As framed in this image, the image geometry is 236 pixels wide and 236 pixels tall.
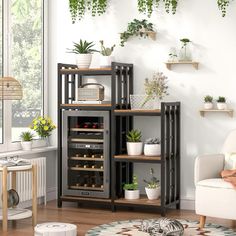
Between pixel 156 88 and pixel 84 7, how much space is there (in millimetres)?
1306

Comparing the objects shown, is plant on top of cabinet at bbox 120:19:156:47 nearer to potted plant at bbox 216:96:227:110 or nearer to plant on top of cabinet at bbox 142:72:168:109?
plant on top of cabinet at bbox 142:72:168:109

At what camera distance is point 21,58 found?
6688 mm

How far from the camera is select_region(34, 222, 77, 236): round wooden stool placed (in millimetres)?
4941

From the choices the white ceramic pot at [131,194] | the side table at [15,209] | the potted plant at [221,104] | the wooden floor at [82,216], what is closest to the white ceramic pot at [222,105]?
the potted plant at [221,104]

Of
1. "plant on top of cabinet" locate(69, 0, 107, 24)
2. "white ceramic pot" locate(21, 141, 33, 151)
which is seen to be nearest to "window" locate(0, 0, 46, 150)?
"white ceramic pot" locate(21, 141, 33, 151)

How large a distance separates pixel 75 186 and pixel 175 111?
1.33m

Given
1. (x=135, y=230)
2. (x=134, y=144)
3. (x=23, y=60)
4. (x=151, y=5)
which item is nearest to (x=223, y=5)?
(x=151, y=5)

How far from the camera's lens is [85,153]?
6.59 m

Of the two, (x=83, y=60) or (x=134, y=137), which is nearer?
(x=134, y=137)

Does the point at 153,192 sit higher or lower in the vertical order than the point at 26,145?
lower

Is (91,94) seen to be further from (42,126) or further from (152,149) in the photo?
(152,149)

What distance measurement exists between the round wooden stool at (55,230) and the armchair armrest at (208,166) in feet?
4.05

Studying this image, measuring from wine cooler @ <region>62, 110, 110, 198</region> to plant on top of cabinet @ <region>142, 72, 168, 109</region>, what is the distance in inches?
18.4

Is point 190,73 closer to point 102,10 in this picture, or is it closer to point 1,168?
point 102,10
